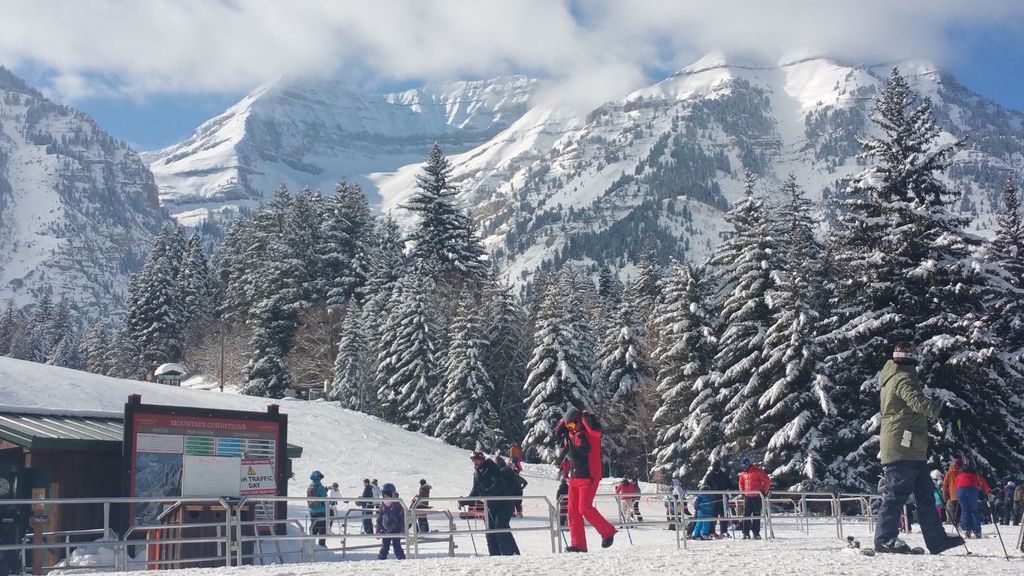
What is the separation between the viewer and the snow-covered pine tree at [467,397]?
4669 centimetres

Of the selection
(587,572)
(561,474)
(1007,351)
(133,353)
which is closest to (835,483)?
(1007,351)

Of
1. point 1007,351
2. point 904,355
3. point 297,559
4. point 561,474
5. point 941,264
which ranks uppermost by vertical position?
point 941,264

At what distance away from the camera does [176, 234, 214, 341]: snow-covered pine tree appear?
268ft

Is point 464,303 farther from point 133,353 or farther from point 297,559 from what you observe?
point 133,353

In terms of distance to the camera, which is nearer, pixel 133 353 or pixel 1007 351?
pixel 1007 351

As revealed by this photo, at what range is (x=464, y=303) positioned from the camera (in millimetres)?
A: 50625

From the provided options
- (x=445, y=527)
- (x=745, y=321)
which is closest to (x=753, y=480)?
(x=445, y=527)

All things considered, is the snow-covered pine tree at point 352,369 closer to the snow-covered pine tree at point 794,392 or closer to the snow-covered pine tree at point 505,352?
the snow-covered pine tree at point 505,352

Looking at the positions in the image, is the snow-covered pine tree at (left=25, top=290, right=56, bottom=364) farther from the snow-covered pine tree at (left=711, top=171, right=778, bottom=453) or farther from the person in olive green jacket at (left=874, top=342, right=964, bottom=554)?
the person in olive green jacket at (left=874, top=342, right=964, bottom=554)

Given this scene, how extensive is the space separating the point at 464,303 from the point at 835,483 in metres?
24.0

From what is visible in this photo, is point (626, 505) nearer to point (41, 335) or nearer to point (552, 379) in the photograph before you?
point (552, 379)

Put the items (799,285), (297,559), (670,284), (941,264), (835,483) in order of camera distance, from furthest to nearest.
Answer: (670,284)
(799,285)
(835,483)
(941,264)
(297,559)

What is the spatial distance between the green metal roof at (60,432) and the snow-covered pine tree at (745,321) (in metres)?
22.4

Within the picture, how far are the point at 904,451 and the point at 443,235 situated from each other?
56.3 m
